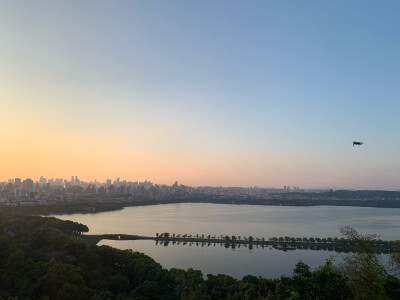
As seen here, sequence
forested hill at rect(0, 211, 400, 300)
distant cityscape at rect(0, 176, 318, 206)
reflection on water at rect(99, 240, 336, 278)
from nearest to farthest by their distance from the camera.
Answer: forested hill at rect(0, 211, 400, 300) < reflection on water at rect(99, 240, 336, 278) < distant cityscape at rect(0, 176, 318, 206)

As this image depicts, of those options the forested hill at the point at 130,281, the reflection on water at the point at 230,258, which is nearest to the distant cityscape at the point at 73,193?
the reflection on water at the point at 230,258

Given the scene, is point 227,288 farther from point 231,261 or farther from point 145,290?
point 231,261

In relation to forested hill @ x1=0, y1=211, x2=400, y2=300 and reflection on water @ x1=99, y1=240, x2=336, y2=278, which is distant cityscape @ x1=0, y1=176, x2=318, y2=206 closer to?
reflection on water @ x1=99, y1=240, x2=336, y2=278

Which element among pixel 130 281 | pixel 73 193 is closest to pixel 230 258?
pixel 130 281

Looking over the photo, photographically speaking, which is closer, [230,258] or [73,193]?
[230,258]

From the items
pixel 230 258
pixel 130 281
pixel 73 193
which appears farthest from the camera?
pixel 73 193

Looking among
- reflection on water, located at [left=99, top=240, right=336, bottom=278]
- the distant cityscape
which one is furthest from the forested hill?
the distant cityscape

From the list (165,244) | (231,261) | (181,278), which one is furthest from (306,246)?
(181,278)

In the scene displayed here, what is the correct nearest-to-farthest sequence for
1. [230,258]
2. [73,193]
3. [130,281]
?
[130,281], [230,258], [73,193]

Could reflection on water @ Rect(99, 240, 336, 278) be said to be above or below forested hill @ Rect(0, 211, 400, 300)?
below

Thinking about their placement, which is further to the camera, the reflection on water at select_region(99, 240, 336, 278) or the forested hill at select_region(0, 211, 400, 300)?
the reflection on water at select_region(99, 240, 336, 278)

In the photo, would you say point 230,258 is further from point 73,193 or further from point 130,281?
point 73,193
